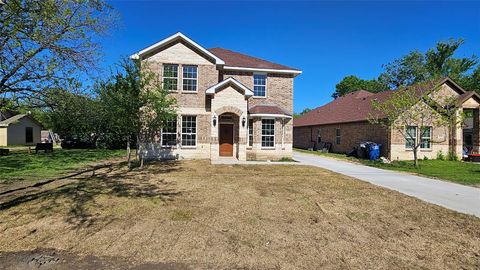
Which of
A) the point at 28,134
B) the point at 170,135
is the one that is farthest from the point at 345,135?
the point at 28,134

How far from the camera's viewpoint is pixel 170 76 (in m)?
18.2

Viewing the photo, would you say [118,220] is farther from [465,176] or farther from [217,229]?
[465,176]

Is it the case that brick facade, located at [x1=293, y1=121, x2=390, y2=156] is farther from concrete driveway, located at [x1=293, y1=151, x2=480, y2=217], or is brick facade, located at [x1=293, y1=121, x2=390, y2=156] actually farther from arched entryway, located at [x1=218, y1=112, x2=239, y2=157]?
arched entryway, located at [x1=218, y1=112, x2=239, y2=157]

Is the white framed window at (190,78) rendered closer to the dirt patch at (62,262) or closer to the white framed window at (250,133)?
the white framed window at (250,133)

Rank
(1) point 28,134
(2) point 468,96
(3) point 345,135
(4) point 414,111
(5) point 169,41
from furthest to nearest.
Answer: (1) point 28,134 < (3) point 345,135 < (2) point 468,96 < (4) point 414,111 < (5) point 169,41

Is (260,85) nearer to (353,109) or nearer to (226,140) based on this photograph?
(226,140)

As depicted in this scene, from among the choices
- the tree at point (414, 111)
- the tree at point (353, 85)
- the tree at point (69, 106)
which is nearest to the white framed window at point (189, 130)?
the tree at point (69, 106)

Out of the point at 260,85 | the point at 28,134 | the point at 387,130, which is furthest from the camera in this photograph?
the point at 28,134

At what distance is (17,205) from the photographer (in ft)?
26.3

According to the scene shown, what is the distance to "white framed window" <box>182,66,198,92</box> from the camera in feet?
63.3

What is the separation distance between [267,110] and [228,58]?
549cm

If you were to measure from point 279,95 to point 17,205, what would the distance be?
54.5 ft

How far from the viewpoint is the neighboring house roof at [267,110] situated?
19.3 meters

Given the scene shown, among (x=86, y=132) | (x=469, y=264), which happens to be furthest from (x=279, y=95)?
(x=86, y=132)
